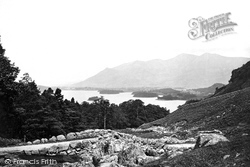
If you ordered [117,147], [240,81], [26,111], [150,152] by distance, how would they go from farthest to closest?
[240,81], [26,111], [117,147], [150,152]

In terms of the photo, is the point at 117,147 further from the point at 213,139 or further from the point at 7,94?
the point at 7,94

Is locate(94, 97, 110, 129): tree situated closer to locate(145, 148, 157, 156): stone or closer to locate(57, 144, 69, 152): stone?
locate(57, 144, 69, 152): stone

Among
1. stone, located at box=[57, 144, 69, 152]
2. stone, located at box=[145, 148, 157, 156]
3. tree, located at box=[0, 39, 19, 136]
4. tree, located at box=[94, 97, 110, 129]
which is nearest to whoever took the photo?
stone, located at box=[145, 148, 157, 156]

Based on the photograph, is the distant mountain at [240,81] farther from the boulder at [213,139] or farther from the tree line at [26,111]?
the boulder at [213,139]

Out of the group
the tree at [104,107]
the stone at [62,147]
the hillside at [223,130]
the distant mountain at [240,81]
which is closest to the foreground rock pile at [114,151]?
the stone at [62,147]

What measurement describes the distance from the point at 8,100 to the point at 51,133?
1208cm

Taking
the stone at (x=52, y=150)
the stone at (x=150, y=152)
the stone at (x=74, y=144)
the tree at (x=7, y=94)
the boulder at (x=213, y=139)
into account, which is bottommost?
the stone at (x=150, y=152)

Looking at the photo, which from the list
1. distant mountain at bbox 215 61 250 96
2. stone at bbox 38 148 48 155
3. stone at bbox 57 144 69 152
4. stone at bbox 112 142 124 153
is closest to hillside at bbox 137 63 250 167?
distant mountain at bbox 215 61 250 96

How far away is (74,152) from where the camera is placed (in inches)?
1191

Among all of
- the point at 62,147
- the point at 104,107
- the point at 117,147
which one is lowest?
the point at 62,147

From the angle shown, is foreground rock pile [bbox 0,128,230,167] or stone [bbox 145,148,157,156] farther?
stone [bbox 145,148,157,156]

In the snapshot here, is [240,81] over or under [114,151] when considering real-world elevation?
over

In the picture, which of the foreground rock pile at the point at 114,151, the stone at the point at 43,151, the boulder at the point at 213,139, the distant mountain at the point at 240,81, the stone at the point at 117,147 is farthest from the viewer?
the distant mountain at the point at 240,81

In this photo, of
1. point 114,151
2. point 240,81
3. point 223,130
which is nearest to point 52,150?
point 114,151
